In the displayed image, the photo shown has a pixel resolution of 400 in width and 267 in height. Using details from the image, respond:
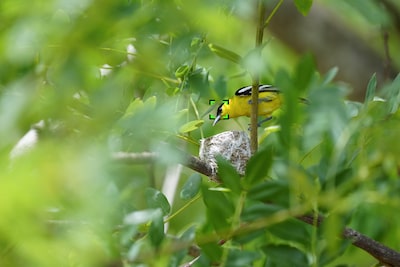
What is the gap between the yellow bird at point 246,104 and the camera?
1124 mm

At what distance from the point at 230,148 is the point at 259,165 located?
0.51m

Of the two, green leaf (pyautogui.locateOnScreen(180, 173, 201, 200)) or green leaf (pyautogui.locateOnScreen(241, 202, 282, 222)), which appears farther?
green leaf (pyautogui.locateOnScreen(180, 173, 201, 200))

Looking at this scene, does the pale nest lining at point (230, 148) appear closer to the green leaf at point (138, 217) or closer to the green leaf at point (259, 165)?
the green leaf at point (138, 217)

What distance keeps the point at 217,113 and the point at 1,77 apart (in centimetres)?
66

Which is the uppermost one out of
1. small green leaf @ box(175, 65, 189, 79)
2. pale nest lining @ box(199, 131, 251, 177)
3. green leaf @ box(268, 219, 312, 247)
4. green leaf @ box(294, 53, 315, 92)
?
green leaf @ box(294, 53, 315, 92)

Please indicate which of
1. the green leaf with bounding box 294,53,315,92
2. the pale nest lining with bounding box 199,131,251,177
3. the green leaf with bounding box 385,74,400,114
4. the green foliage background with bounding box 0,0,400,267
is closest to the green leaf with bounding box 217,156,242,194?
the green foliage background with bounding box 0,0,400,267

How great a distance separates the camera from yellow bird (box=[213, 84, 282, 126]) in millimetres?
1124

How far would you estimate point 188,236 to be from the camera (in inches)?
32.3

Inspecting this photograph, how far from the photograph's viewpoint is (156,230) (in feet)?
2.56

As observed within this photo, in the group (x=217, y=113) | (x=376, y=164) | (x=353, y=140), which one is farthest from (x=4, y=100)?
(x=217, y=113)

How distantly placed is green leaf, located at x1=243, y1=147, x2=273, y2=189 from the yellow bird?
17.8 inches

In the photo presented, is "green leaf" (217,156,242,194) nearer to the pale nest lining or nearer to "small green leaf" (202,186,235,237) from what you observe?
"small green leaf" (202,186,235,237)

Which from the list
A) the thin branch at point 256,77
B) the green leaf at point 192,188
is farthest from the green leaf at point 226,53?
the green leaf at point 192,188

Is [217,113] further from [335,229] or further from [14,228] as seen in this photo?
[14,228]
